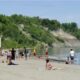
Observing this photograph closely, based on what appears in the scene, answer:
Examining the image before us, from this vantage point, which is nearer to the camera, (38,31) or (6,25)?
(6,25)

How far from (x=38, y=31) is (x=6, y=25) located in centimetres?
4960

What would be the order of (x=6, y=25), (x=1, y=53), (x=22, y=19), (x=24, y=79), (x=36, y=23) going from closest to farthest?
(x=24, y=79) → (x=1, y=53) → (x=6, y=25) → (x=22, y=19) → (x=36, y=23)

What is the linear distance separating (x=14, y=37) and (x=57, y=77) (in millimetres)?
93580

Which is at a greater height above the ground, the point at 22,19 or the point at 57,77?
the point at 22,19

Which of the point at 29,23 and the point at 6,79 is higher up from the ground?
the point at 29,23

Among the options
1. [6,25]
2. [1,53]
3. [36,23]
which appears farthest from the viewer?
[36,23]

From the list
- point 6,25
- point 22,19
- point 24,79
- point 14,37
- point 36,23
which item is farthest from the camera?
point 36,23

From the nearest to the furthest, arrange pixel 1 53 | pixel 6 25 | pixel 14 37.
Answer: pixel 1 53
pixel 14 37
pixel 6 25

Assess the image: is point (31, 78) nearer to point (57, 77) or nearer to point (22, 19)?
point (57, 77)

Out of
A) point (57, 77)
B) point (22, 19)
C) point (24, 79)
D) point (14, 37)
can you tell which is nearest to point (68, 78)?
point (57, 77)

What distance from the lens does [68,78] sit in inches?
1099

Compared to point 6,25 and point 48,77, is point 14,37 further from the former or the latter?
point 48,77

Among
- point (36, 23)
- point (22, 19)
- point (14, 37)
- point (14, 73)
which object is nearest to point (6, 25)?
point (14, 37)

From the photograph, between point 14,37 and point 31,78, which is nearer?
point 31,78
